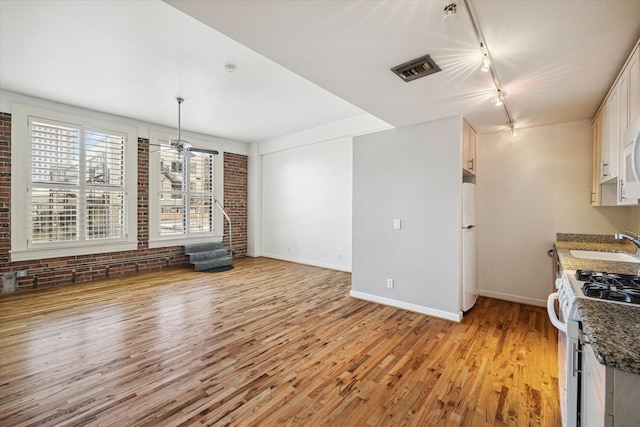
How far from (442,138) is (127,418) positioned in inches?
149

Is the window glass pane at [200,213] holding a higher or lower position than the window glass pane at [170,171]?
lower

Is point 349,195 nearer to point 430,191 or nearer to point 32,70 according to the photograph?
point 430,191

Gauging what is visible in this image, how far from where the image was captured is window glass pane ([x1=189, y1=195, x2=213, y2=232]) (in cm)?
642

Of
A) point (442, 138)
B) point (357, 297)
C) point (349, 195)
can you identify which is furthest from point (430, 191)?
point (349, 195)

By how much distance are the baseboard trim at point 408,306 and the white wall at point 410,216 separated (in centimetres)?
1

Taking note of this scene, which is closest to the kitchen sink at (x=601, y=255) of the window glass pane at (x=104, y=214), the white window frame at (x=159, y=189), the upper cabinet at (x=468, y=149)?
the upper cabinet at (x=468, y=149)

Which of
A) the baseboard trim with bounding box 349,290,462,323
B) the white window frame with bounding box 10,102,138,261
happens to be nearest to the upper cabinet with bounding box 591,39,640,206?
the baseboard trim with bounding box 349,290,462,323

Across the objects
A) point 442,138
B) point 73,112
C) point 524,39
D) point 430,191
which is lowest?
point 430,191

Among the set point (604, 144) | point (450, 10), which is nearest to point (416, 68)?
point (450, 10)

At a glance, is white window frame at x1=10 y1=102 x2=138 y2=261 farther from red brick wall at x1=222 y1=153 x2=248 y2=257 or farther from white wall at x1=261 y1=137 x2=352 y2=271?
white wall at x1=261 y1=137 x2=352 y2=271

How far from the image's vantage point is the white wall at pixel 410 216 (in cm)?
333

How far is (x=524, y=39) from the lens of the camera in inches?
72.5

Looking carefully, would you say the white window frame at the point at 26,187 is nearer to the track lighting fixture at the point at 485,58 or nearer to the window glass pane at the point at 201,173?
the window glass pane at the point at 201,173

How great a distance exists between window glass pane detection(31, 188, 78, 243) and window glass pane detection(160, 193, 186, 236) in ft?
4.62
